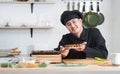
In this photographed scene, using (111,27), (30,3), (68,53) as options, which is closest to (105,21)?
(111,27)

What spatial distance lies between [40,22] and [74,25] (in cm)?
167

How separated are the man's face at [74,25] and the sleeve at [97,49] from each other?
0.18 m

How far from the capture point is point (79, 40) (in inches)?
92.9

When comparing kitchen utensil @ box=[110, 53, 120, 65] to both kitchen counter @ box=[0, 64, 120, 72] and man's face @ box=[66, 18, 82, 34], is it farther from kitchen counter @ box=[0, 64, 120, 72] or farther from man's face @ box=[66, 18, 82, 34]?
man's face @ box=[66, 18, 82, 34]

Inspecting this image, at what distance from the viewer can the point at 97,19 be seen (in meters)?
3.93

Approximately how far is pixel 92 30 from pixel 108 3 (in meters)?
1.70

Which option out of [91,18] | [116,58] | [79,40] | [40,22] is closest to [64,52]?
[116,58]

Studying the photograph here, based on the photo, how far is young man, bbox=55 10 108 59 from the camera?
1.89 metres

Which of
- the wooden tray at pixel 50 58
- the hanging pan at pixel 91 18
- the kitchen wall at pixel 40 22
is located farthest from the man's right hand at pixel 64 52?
the hanging pan at pixel 91 18

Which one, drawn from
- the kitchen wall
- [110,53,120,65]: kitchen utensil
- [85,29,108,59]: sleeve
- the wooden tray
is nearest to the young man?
[85,29,108,59]: sleeve

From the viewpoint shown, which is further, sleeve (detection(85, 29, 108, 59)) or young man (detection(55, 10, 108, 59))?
sleeve (detection(85, 29, 108, 59))

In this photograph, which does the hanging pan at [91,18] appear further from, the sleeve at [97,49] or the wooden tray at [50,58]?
the wooden tray at [50,58]

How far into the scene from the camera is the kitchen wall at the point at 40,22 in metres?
3.85

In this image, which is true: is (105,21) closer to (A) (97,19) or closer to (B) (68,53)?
(A) (97,19)
